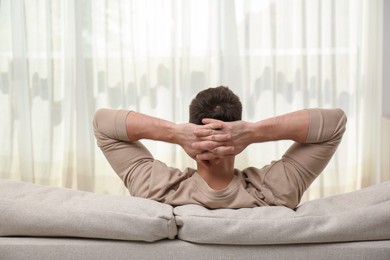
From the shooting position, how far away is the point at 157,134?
1959 millimetres

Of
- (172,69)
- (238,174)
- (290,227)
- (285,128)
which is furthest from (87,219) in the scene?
(172,69)

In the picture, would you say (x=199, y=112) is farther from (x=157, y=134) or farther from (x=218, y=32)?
(x=218, y=32)

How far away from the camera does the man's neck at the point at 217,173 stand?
1837mm

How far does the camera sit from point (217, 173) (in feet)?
6.07

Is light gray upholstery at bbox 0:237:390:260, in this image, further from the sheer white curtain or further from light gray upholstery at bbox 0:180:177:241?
the sheer white curtain

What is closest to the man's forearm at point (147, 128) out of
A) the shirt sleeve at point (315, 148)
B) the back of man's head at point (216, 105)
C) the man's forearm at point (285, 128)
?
the back of man's head at point (216, 105)

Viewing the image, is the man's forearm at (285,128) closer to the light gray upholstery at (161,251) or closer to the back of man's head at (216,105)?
the back of man's head at (216,105)

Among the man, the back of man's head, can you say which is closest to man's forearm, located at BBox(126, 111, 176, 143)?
the man

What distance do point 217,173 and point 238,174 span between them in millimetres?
77

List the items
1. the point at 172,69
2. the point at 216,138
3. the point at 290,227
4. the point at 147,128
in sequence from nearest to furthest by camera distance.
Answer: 1. the point at 290,227
2. the point at 216,138
3. the point at 147,128
4. the point at 172,69

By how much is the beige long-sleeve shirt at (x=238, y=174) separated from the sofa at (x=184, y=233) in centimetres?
23

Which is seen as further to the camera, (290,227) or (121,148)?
(121,148)

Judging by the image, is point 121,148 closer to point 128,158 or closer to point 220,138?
point 128,158

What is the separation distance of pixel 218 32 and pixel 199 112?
92.2 inches
